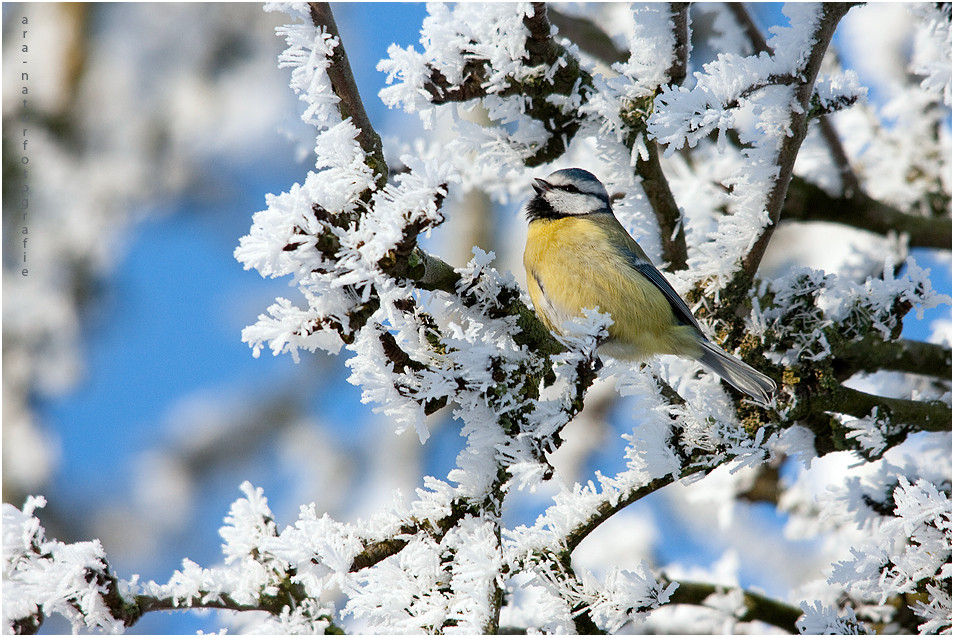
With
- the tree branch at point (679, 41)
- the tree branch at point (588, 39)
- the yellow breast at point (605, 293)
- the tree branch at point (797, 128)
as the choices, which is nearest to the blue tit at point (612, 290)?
the yellow breast at point (605, 293)

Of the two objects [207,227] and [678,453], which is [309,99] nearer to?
[678,453]

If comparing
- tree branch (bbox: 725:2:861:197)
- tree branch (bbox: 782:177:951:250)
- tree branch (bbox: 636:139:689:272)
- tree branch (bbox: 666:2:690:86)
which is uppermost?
tree branch (bbox: 725:2:861:197)

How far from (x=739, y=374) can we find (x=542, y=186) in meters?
1.00

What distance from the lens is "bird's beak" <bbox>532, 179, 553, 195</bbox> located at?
2.61 metres

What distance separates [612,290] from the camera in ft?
7.82

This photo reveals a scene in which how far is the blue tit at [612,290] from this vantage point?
2.27 meters

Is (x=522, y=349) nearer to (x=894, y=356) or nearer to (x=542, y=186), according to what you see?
(x=542, y=186)

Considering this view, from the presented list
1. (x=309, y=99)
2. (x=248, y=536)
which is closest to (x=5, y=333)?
(x=248, y=536)

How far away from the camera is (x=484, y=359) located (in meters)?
1.56

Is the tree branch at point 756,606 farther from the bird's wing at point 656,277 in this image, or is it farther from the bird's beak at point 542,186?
the bird's beak at point 542,186

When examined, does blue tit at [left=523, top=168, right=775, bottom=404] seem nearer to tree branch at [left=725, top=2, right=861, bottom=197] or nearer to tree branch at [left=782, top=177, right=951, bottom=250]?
tree branch at [left=782, top=177, right=951, bottom=250]

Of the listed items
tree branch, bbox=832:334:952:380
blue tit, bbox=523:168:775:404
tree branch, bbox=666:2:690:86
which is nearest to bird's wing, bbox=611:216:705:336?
blue tit, bbox=523:168:775:404

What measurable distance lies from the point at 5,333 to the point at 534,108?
523 centimetres

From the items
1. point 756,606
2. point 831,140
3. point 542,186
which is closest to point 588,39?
point 542,186
